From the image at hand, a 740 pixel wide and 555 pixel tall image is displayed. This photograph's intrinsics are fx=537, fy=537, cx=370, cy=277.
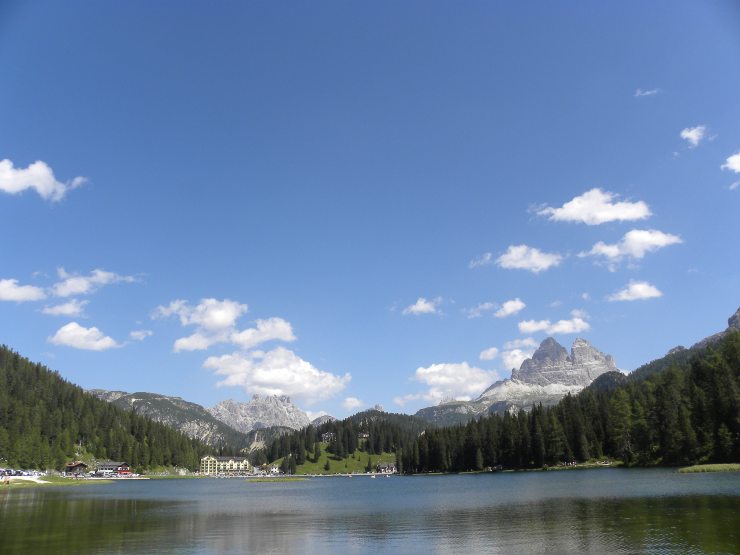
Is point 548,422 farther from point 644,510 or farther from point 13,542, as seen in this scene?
point 13,542

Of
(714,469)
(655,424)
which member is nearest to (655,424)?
(655,424)

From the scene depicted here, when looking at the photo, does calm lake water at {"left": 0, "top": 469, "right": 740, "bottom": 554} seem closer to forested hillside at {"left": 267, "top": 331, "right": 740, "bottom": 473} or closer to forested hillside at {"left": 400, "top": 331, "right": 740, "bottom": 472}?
forested hillside at {"left": 400, "top": 331, "right": 740, "bottom": 472}

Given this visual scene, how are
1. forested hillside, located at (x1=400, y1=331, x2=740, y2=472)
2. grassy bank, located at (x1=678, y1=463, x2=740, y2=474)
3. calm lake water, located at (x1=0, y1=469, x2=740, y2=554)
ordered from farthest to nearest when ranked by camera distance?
forested hillside, located at (x1=400, y1=331, x2=740, y2=472)
grassy bank, located at (x1=678, y1=463, x2=740, y2=474)
calm lake water, located at (x1=0, y1=469, x2=740, y2=554)

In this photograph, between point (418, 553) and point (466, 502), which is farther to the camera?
point (466, 502)

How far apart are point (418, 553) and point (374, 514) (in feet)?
102

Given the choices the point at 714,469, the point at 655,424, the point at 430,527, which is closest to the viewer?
the point at 430,527

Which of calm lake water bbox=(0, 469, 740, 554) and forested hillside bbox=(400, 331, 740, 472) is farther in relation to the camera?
forested hillside bbox=(400, 331, 740, 472)

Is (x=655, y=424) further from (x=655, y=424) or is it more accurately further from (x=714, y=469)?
(x=714, y=469)

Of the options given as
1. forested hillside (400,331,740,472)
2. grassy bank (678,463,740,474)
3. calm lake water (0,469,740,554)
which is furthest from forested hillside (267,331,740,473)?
calm lake water (0,469,740,554)

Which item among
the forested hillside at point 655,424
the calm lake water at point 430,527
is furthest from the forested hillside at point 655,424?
the calm lake water at point 430,527

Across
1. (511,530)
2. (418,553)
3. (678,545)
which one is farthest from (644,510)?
(418,553)

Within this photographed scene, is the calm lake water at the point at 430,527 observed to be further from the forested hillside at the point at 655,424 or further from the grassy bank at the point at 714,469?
the forested hillside at the point at 655,424

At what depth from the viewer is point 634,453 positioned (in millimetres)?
147625

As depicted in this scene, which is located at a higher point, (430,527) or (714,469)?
(430,527)
